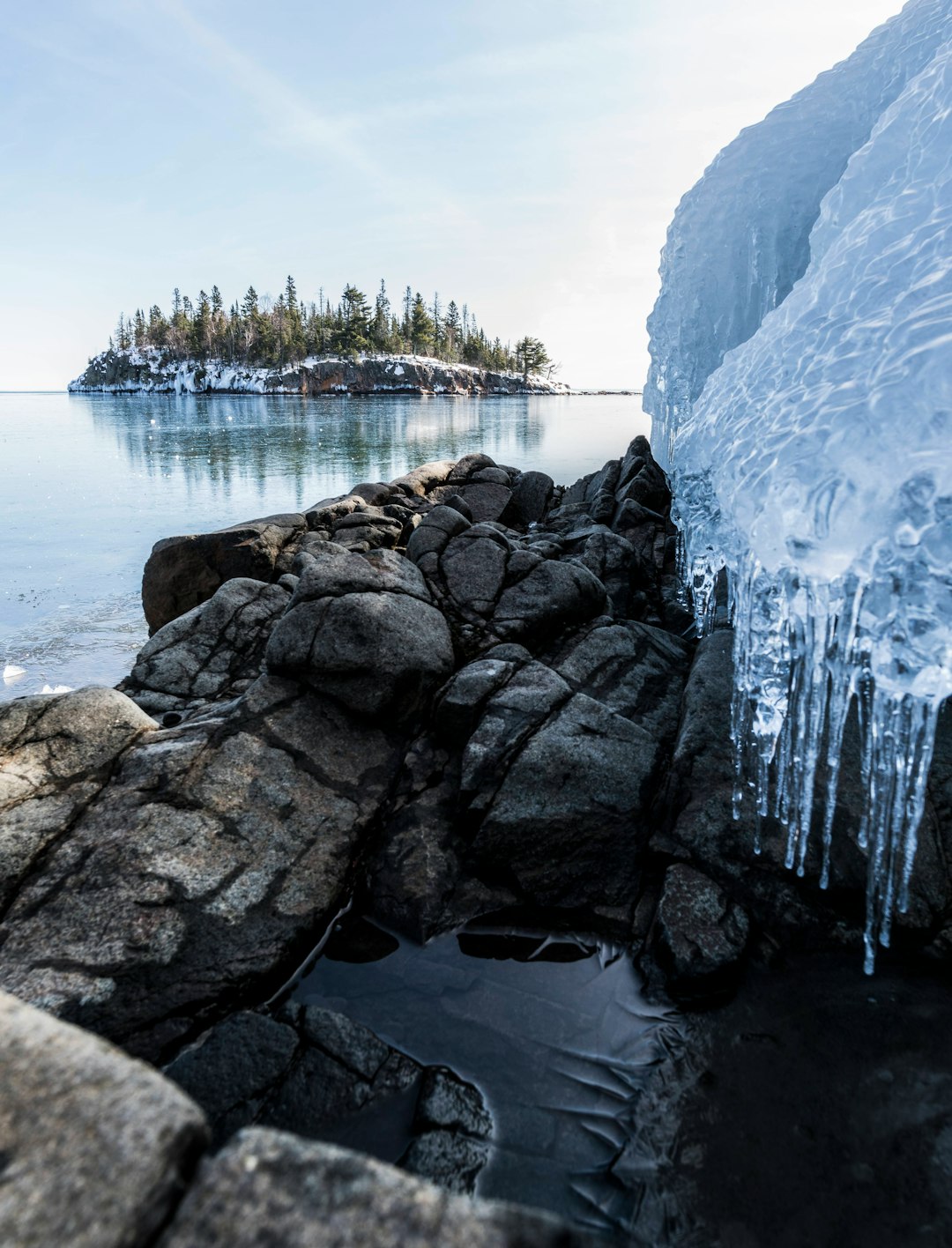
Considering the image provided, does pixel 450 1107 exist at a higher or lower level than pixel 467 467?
lower

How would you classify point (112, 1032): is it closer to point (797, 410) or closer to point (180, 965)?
point (180, 965)

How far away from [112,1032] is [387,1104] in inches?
55.8

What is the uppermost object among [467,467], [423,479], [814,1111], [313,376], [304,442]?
[313,376]

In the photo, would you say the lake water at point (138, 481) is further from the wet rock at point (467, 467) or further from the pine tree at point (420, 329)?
the pine tree at point (420, 329)

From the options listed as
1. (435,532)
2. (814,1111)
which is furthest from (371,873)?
(435,532)

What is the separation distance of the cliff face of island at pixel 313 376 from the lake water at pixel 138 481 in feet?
160

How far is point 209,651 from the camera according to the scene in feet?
23.3

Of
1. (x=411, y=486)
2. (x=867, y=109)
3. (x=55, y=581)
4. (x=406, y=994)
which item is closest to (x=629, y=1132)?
(x=406, y=994)

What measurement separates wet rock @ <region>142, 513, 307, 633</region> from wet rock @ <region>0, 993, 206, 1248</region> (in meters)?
8.10

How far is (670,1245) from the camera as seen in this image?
8.59 feet

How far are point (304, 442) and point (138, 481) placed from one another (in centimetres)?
1319

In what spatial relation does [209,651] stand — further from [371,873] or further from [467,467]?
[467,467]

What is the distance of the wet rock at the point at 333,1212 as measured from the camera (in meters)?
1.34

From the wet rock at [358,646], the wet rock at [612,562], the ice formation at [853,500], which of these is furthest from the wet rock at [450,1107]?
the wet rock at [612,562]
